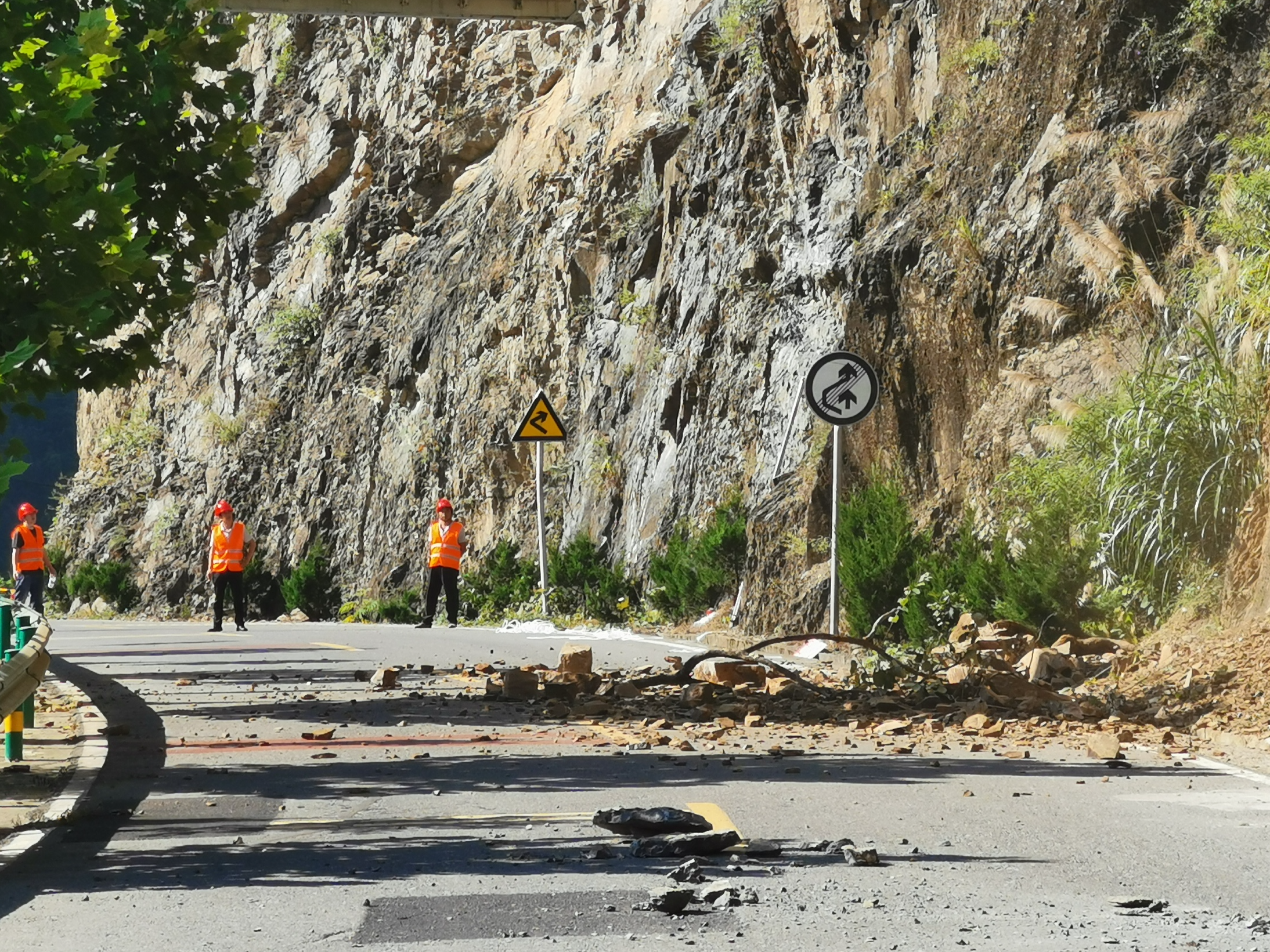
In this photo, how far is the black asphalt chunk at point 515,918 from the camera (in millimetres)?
5789

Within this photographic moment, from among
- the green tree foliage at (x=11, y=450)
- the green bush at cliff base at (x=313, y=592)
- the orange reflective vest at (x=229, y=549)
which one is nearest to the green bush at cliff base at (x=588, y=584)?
the orange reflective vest at (x=229, y=549)

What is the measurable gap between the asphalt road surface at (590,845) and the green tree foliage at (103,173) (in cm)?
221

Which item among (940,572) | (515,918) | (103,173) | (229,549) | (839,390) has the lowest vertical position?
(515,918)

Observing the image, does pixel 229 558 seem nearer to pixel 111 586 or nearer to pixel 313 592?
pixel 313 592

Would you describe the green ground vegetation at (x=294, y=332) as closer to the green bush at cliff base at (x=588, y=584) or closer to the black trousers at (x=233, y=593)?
the green bush at cliff base at (x=588, y=584)

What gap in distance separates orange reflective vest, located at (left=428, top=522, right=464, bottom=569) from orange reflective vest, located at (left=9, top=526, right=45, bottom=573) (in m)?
5.39

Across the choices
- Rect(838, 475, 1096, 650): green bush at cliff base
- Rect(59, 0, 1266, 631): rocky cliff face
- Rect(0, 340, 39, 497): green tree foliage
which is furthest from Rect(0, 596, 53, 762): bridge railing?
Rect(59, 0, 1266, 631): rocky cliff face

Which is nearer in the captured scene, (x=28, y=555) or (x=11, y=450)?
(x=11, y=450)

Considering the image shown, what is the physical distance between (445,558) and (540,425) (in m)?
2.86

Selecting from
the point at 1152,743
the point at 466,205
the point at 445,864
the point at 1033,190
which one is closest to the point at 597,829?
the point at 445,864

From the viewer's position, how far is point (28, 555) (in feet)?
80.1

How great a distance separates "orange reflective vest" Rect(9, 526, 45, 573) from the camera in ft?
79.8

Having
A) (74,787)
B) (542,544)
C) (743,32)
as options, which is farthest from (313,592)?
(74,787)

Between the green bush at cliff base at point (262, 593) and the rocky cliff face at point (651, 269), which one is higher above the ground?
the rocky cliff face at point (651, 269)
